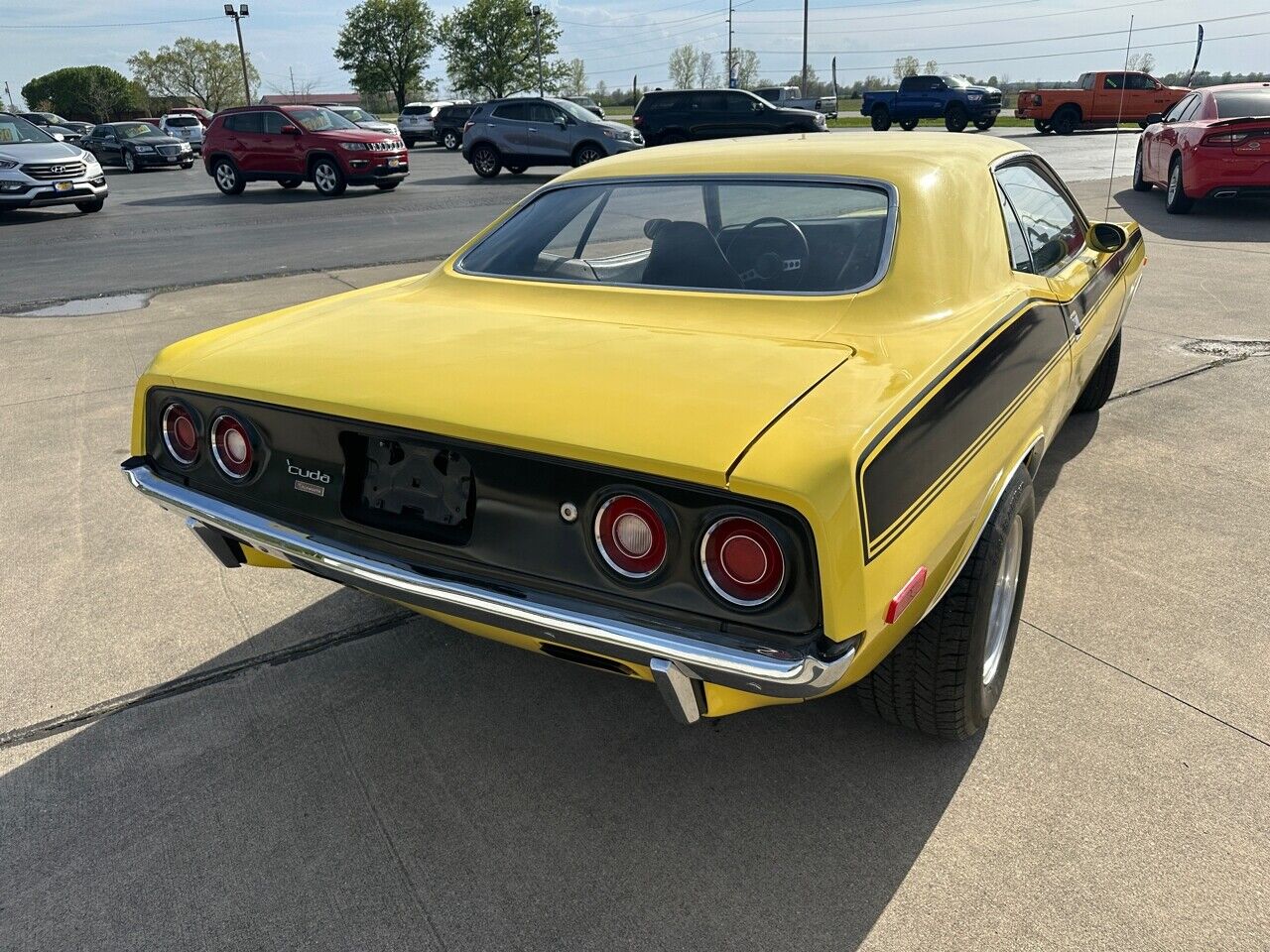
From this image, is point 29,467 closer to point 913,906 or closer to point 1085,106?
point 913,906

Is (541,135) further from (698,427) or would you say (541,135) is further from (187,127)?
(187,127)

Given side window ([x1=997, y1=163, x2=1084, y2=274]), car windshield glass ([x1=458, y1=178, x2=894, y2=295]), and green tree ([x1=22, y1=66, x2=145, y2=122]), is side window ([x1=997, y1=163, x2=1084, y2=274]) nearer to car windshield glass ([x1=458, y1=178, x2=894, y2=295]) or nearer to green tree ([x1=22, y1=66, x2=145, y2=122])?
car windshield glass ([x1=458, y1=178, x2=894, y2=295])

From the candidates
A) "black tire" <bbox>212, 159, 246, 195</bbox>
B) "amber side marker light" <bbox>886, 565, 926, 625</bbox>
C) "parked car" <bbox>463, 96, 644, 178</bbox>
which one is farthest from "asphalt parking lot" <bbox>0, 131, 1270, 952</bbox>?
"parked car" <bbox>463, 96, 644, 178</bbox>

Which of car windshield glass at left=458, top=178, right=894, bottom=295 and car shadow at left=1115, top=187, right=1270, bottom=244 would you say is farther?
car shadow at left=1115, top=187, right=1270, bottom=244

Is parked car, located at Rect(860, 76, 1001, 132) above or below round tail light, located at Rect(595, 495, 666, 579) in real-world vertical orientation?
above

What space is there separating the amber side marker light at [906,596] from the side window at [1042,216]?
156cm

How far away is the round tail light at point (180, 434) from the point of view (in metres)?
2.54

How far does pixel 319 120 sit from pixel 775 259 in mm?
17039

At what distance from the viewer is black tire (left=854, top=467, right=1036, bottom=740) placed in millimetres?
2225

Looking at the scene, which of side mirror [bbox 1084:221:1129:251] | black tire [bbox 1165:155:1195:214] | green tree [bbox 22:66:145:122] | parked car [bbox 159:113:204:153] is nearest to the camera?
side mirror [bbox 1084:221:1129:251]

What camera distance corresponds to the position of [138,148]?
27.3 metres

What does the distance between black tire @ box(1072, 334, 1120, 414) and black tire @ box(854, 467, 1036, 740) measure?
8.09 feet

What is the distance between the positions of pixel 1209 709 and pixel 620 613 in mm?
1767

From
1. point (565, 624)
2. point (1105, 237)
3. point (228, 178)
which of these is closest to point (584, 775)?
point (565, 624)
